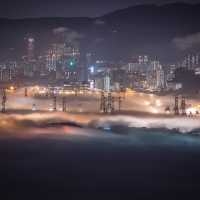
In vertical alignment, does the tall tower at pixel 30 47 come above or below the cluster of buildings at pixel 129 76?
above

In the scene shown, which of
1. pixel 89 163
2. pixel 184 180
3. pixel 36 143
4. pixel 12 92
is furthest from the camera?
pixel 12 92

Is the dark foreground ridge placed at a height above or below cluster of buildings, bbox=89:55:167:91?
below

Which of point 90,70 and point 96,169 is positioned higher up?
point 90,70

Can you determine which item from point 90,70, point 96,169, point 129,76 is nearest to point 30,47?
point 90,70

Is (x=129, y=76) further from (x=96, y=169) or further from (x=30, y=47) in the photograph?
(x=96, y=169)

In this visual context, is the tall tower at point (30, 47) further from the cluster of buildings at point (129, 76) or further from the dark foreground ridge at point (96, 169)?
the dark foreground ridge at point (96, 169)

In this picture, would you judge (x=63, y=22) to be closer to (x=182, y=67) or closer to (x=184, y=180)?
(x=182, y=67)

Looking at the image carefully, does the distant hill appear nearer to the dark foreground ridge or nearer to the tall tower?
the tall tower

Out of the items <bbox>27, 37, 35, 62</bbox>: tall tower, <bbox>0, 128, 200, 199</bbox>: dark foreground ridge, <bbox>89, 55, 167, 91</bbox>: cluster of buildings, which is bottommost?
<bbox>0, 128, 200, 199</bbox>: dark foreground ridge

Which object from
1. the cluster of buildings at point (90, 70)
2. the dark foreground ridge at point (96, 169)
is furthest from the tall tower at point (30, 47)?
the dark foreground ridge at point (96, 169)

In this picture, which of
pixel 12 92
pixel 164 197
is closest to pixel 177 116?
pixel 12 92

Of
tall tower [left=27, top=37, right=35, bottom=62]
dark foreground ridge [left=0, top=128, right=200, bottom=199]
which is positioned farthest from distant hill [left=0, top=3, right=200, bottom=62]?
dark foreground ridge [left=0, top=128, right=200, bottom=199]
